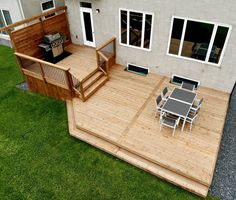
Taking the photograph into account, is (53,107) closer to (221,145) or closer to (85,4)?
(85,4)

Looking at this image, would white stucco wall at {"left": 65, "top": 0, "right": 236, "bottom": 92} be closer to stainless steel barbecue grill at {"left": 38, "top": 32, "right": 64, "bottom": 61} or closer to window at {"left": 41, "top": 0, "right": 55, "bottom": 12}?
stainless steel barbecue grill at {"left": 38, "top": 32, "right": 64, "bottom": 61}

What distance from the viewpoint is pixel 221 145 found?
7.59 metres

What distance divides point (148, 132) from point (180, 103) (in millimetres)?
1518

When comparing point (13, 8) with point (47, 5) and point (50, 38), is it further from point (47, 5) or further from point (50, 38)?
point (50, 38)

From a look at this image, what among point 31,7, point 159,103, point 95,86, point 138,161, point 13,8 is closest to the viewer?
point 138,161

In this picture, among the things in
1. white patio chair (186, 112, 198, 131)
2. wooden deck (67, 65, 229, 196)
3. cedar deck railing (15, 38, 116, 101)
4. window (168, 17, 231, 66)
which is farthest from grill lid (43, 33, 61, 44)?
white patio chair (186, 112, 198, 131)

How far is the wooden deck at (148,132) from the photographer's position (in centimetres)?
655

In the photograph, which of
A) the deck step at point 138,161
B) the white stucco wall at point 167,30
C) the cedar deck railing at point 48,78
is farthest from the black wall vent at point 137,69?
the deck step at point 138,161

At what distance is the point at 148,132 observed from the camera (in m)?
7.57

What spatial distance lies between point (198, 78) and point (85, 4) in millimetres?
6497

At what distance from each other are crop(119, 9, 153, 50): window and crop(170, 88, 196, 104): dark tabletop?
278cm

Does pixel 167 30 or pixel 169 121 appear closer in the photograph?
pixel 169 121

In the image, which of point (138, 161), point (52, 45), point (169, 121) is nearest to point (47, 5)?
point (52, 45)

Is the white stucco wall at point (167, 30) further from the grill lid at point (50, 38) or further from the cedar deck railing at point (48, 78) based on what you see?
the cedar deck railing at point (48, 78)
